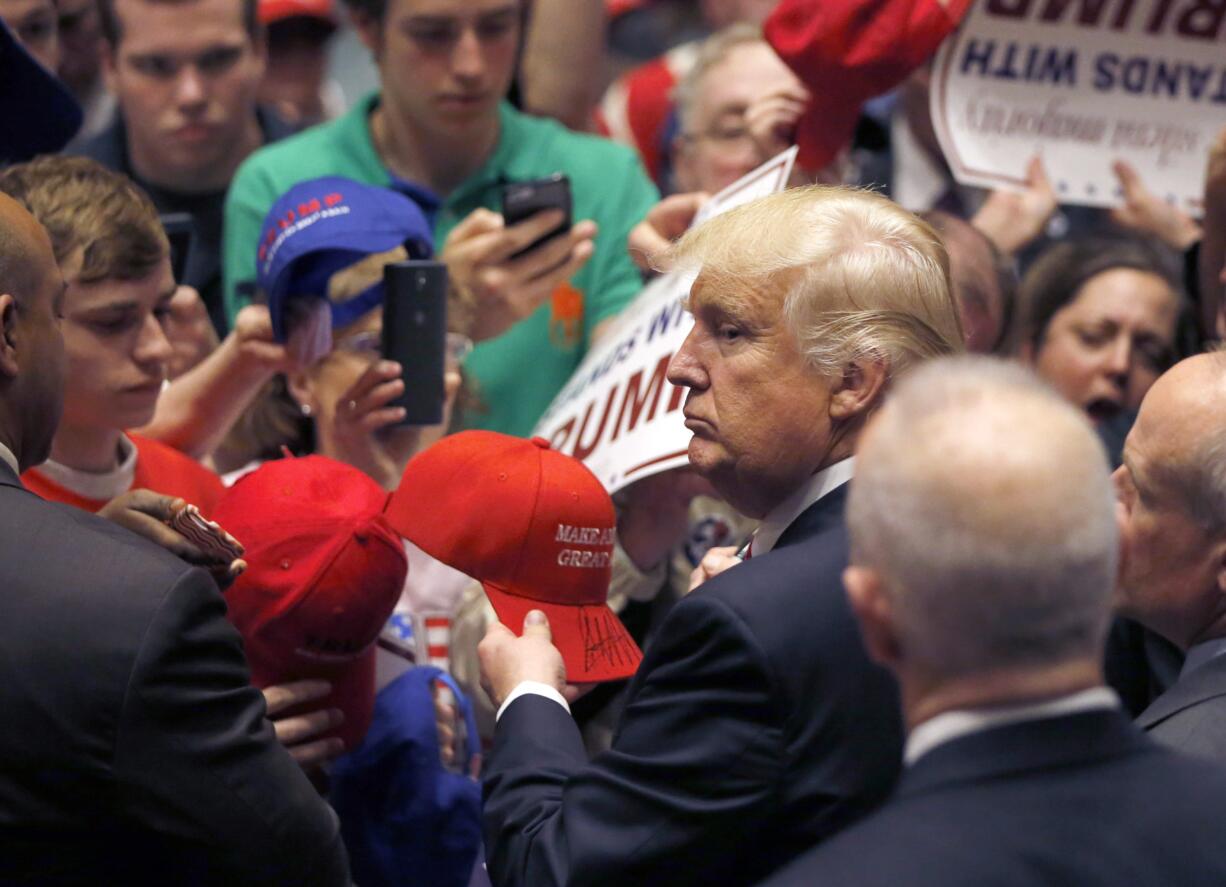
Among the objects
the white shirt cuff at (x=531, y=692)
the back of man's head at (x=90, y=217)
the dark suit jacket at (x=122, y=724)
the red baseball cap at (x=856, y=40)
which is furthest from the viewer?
the red baseball cap at (x=856, y=40)

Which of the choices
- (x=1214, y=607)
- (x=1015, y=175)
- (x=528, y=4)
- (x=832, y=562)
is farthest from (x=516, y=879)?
(x=528, y=4)

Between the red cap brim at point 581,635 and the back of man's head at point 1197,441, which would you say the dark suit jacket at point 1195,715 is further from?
the red cap brim at point 581,635

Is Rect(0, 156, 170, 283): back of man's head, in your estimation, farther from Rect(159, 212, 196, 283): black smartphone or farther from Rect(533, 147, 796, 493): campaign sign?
Rect(533, 147, 796, 493): campaign sign

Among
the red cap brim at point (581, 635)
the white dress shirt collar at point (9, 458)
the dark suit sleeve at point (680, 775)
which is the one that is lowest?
the red cap brim at point (581, 635)

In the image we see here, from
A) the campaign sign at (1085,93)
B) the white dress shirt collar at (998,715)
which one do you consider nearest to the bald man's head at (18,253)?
the white dress shirt collar at (998,715)

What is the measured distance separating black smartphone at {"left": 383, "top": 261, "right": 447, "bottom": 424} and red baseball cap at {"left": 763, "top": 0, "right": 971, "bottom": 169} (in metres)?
0.94

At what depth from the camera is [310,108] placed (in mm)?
6391

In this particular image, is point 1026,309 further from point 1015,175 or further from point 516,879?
point 516,879

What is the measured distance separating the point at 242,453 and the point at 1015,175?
1.75 meters

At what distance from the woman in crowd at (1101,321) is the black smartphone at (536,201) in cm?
127

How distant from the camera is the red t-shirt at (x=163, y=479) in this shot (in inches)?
113

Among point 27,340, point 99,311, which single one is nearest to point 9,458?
point 27,340

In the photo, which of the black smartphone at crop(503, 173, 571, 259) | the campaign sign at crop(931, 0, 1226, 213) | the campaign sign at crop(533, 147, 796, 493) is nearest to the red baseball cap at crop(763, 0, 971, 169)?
the campaign sign at crop(931, 0, 1226, 213)

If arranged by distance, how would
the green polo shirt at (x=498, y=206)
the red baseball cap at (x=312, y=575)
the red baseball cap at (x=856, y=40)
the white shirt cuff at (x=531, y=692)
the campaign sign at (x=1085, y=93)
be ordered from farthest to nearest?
the green polo shirt at (x=498, y=206)
the campaign sign at (x=1085, y=93)
the red baseball cap at (x=856, y=40)
the red baseball cap at (x=312, y=575)
the white shirt cuff at (x=531, y=692)
